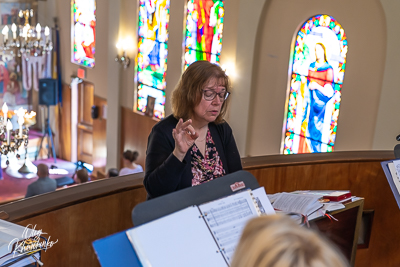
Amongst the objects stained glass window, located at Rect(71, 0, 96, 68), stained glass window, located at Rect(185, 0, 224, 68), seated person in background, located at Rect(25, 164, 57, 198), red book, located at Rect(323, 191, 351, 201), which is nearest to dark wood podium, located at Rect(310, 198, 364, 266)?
red book, located at Rect(323, 191, 351, 201)

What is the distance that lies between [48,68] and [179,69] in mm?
4150

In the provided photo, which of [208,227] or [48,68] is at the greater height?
[208,227]

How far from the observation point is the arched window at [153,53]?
8.37m

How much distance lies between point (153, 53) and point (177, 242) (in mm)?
7393

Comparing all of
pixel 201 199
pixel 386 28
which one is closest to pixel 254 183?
pixel 201 199

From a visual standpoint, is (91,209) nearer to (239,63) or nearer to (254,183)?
(254,183)

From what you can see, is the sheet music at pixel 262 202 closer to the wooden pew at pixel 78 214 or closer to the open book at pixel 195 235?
the open book at pixel 195 235

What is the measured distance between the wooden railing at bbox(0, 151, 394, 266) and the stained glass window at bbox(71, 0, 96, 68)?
7.69m

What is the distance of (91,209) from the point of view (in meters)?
2.25

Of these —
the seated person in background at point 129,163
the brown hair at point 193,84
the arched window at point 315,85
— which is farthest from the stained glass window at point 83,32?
the brown hair at point 193,84

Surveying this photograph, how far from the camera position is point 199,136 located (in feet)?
7.21

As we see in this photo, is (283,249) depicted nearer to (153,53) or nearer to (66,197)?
(66,197)

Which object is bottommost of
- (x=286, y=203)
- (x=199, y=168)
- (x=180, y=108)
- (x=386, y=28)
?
(x=286, y=203)

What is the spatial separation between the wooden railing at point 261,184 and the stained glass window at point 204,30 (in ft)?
14.7
